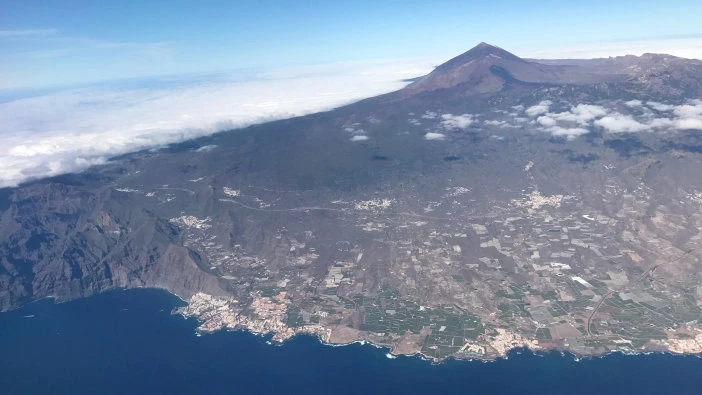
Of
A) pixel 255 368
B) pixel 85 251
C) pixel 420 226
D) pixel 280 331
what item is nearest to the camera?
pixel 255 368

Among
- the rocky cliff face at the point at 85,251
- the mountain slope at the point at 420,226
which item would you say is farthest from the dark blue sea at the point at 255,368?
the rocky cliff face at the point at 85,251

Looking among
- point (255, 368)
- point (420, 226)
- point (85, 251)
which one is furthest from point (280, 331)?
Answer: point (85, 251)

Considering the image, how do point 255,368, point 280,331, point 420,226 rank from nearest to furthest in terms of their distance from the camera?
point 255,368 < point 280,331 < point 420,226

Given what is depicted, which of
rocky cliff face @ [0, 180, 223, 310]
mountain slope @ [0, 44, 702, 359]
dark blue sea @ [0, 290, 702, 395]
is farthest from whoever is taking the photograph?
rocky cliff face @ [0, 180, 223, 310]

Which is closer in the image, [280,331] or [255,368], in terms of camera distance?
[255,368]

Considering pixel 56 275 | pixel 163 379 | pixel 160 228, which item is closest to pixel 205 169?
pixel 160 228

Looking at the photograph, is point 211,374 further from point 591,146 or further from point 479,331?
point 591,146

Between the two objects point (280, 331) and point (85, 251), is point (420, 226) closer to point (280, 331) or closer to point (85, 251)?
point (280, 331)

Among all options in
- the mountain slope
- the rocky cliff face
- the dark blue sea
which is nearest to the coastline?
the mountain slope

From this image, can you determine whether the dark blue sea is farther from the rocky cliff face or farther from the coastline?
the rocky cliff face

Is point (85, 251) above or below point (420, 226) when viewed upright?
above
